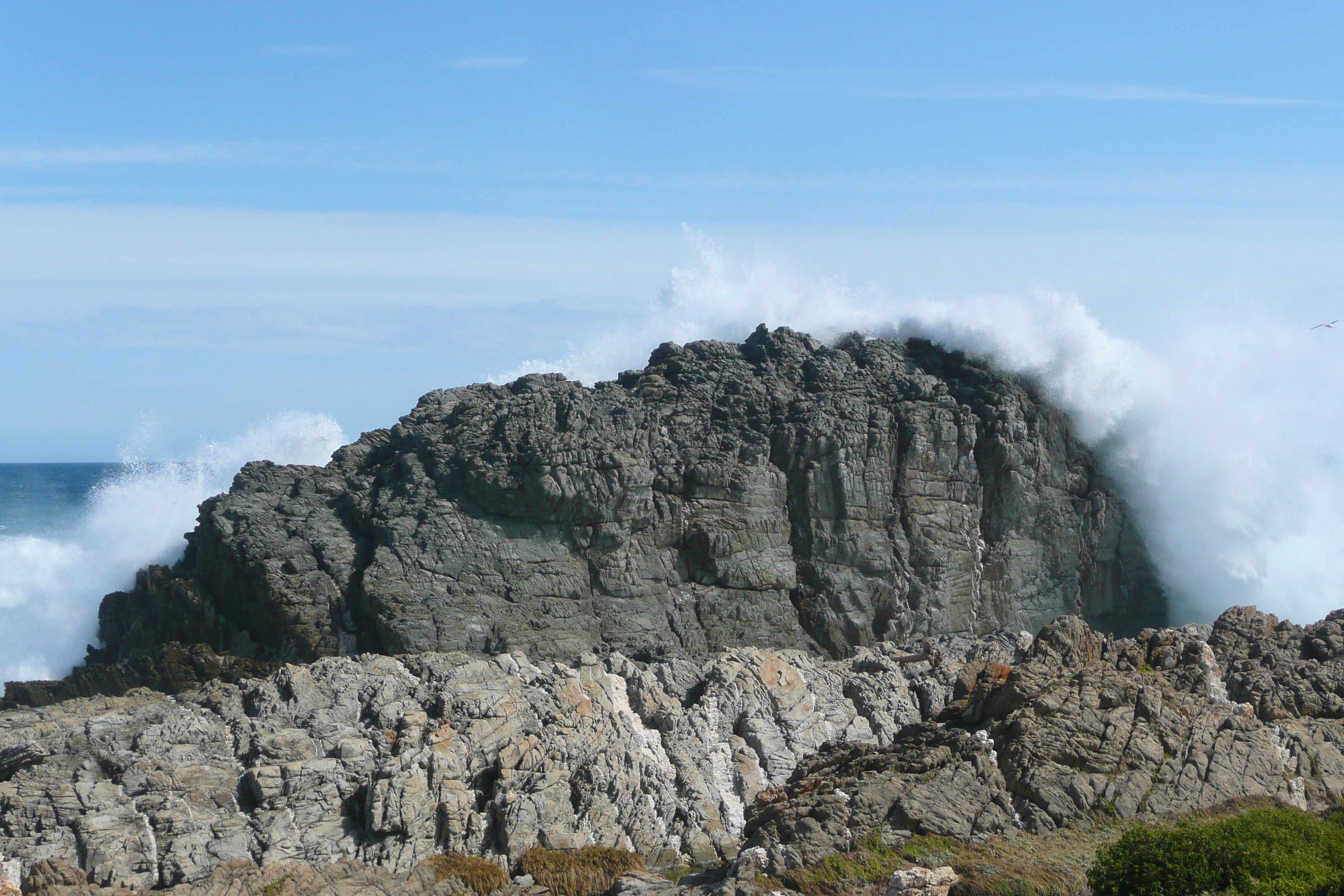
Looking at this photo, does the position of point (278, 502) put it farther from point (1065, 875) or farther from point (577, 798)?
point (1065, 875)

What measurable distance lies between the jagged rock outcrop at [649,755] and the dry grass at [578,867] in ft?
1.08

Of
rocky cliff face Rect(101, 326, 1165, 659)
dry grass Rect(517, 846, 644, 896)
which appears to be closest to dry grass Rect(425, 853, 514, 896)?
dry grass Rect(517, 846, 644, 896)

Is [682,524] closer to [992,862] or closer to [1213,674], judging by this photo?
[1213,674]

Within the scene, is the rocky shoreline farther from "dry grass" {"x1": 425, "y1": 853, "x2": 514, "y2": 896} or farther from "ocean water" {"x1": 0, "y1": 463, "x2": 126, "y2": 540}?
"ocean water" {"x1": 0, "y1": 463, "x2": 126, "y2": 540}

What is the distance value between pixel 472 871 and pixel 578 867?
1.89 metres

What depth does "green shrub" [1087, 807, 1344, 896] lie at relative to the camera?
61.9 feet

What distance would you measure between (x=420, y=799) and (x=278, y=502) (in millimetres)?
11237

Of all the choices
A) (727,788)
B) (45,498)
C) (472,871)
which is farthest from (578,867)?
(45,498)

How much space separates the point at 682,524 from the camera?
33.8 meters

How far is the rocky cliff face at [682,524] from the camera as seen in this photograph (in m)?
31.7

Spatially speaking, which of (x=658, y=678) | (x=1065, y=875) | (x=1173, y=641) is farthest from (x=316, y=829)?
(x=1173, y=641)

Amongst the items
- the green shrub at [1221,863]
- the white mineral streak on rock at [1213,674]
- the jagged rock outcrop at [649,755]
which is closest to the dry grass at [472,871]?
the jagged rock outcrop at [649,755]

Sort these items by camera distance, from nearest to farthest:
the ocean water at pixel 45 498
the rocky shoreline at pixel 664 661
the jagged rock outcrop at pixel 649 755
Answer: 1. the jagged rock outcrop at pixel 649 755
2. the rocky shoreline at pixel 664 661
3. the ocean water at pixel 45 498

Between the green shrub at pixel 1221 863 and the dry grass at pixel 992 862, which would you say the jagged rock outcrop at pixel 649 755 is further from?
the green shrub at pixel 1221 863
